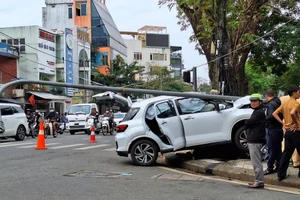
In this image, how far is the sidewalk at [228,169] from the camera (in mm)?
8758

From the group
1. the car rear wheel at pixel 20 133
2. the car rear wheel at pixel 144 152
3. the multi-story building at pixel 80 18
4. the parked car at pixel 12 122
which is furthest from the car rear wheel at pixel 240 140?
the multi-story building at pixel 80 18

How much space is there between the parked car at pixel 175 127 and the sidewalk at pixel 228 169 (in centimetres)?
60

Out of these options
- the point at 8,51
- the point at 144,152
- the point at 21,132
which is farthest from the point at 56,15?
the point at 144,152

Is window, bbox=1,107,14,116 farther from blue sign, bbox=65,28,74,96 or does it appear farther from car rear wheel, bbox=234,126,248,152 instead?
blue sign, bbox=65,28,74,96

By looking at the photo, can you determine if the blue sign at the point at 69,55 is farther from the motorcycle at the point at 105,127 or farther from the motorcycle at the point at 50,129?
the motorcycle at the point at 50,129

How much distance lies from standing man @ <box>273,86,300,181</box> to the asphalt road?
0.85 m

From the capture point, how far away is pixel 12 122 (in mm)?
21562

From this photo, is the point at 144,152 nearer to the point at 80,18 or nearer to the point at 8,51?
the point at 8,51

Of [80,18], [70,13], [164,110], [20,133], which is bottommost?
[20,133]

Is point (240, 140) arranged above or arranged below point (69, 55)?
below

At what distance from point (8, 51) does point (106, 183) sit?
3360 centimetres

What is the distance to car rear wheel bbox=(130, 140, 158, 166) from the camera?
11453mm

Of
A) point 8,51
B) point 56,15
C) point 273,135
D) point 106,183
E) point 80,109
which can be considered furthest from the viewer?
point 56,15

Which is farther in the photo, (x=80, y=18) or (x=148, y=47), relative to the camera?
(x=148, y=47)
